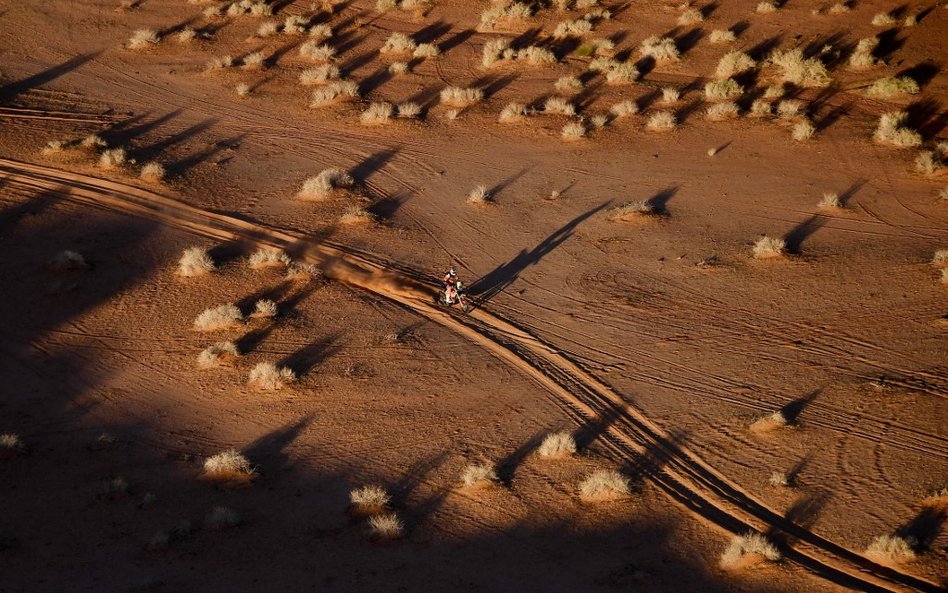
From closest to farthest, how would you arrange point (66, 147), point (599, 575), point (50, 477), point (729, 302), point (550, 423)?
Answer: point (599, 575)
point (50, 477)
point (550, 423)
point (729, 302)
point (66, 147)

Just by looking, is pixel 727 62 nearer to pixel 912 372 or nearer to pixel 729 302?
pixel 729 302

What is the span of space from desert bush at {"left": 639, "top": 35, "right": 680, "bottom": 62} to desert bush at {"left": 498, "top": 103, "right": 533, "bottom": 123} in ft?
17.7

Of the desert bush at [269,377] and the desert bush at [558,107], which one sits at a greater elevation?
the desert bush at [558,107]

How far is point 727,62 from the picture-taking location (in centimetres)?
2884

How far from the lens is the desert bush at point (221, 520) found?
46.0 feet

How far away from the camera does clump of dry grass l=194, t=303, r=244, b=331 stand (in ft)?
62.0

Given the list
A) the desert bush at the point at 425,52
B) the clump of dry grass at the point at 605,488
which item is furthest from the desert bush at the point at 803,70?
the clump of dry grass at the point at 605,488

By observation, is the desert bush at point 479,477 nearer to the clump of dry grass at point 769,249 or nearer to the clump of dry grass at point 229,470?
the clump of dry grass at point 229,470

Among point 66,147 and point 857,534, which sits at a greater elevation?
point 66,147

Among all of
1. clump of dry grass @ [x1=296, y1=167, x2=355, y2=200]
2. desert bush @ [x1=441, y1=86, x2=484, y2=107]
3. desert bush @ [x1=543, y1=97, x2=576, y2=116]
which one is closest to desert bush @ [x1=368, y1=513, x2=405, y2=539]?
clump of dry grass @ [x1=296, y1=167, x2=355, y2=200]

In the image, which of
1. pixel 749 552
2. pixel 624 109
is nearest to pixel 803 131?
pixel 624 109

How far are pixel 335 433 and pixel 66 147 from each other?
1374 cm

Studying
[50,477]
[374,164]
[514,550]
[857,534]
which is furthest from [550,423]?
[374,164]

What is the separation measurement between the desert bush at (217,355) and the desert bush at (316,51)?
1569 cm
